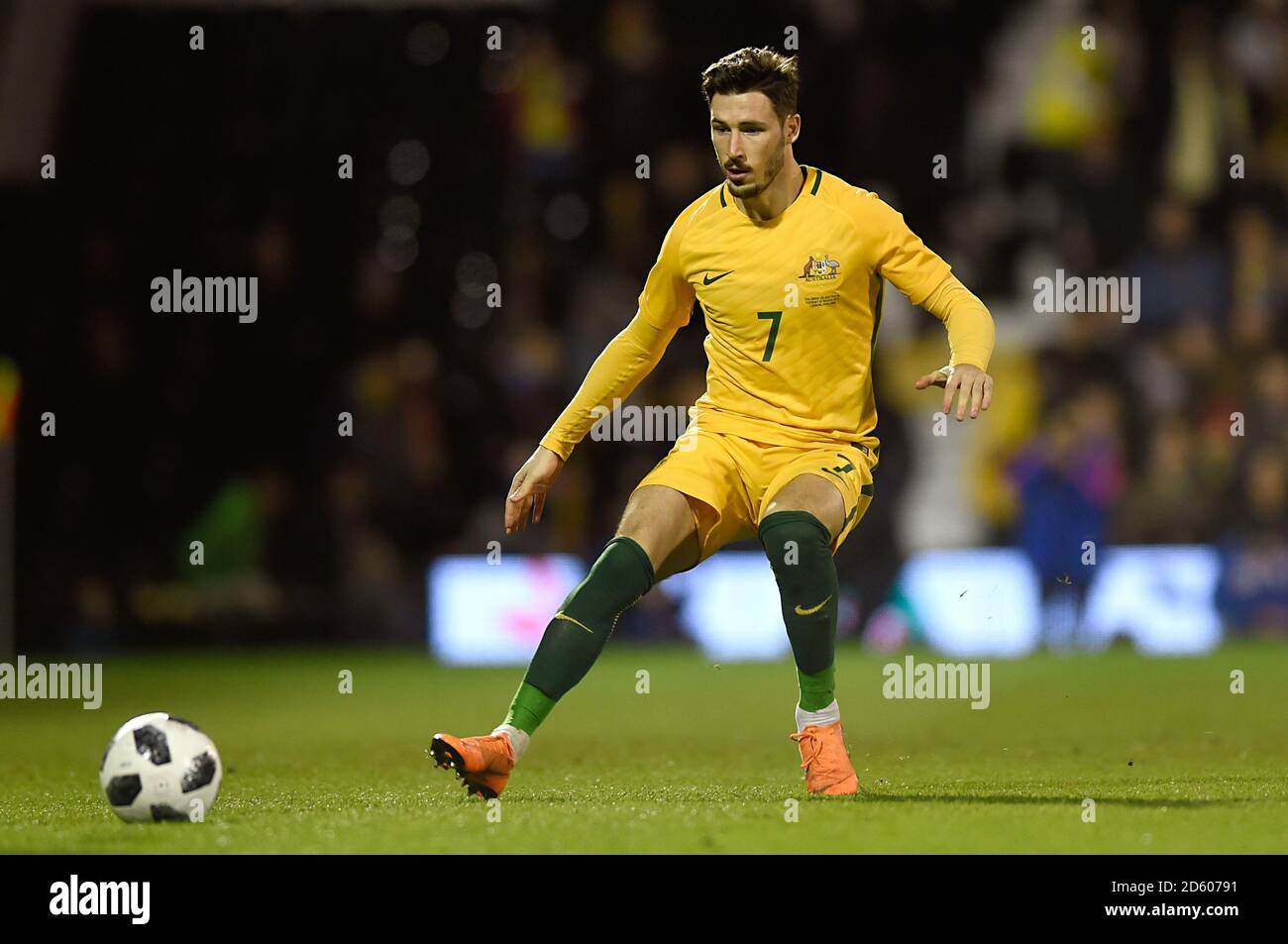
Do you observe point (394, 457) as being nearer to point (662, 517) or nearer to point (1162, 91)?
point (1162, 91)

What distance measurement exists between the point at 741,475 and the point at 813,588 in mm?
535

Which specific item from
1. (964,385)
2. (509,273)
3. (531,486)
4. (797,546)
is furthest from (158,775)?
(509,273)

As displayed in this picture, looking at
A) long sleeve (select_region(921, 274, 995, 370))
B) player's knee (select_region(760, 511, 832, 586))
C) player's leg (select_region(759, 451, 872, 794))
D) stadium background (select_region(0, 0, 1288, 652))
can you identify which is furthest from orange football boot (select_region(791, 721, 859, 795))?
stadium background (select_region(0, 0, 1288, 652))

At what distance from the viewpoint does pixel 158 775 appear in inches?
215

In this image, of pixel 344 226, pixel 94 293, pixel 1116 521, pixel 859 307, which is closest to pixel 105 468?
pixel 94 293

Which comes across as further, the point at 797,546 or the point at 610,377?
the point at 610,377

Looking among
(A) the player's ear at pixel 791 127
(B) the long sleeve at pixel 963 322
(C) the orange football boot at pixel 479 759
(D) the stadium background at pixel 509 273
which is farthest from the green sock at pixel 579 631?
(D) the stadium background at pixel 509 273

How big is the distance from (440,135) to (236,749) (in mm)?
8191

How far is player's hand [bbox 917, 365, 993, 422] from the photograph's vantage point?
5598 millimetres

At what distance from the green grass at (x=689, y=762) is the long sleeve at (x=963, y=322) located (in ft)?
4.23

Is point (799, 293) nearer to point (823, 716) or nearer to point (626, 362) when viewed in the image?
point (626, 362)

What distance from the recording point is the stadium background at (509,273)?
44.0 ft

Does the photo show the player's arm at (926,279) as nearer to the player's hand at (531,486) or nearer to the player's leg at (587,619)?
the player's leg at (587,619)

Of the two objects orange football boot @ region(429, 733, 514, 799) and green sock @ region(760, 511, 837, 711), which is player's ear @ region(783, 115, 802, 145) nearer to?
green sock @ region(760, 511, 837, 711)
